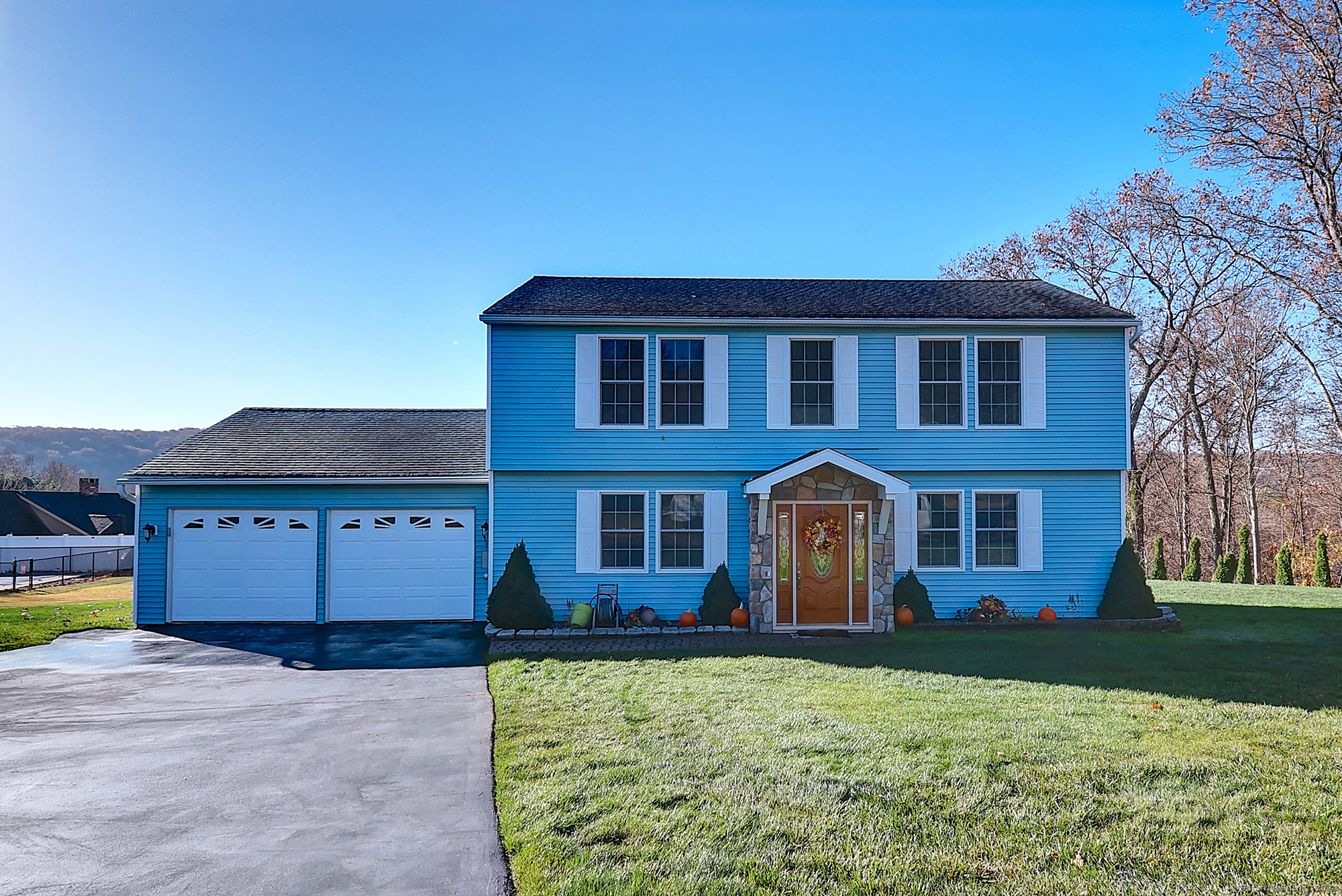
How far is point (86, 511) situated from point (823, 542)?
42883 mm

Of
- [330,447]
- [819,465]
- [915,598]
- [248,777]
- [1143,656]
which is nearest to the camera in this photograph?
[248,777]

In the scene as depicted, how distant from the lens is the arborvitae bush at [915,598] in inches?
555

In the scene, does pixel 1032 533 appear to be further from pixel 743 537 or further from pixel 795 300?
pixel 795 300

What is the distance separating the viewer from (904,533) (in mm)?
14672

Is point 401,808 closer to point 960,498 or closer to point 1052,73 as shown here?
point 960,498

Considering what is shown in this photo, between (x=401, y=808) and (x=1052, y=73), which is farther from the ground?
(x=1052, y=73)

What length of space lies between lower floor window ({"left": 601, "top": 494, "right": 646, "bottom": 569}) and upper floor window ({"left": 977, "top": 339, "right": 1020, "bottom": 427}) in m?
6.40

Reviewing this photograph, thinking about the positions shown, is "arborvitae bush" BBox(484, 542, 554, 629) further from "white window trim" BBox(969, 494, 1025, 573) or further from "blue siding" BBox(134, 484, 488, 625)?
"white window trim" BBox(969, 494, 1025, 573)

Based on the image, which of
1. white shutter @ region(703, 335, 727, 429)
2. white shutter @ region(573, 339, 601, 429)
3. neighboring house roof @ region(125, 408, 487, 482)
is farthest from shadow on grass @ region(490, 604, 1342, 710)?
neighboring house roof @ region(125, 408, 487, 482)

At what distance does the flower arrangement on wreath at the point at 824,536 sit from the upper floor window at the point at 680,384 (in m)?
2.69

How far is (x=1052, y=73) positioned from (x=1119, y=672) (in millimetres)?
9827

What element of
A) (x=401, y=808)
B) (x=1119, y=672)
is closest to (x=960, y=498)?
(x=1119, y=672)

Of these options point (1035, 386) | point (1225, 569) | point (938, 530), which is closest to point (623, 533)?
point (938, 530)

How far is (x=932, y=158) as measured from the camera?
15547 millimetres
